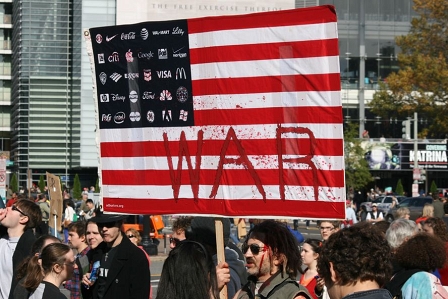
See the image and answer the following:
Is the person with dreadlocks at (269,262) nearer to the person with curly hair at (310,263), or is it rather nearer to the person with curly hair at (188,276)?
the person with curly hair at (188,276)

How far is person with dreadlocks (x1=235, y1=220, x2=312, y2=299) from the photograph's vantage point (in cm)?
542

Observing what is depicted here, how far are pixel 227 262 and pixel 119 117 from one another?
4.15 ft

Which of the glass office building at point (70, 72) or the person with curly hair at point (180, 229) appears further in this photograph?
the glass office building at point (70, 72)

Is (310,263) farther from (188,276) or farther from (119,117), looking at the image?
(188,276)

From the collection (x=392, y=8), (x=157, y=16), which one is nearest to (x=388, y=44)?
(x=392, y=8)

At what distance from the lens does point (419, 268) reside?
6719mm

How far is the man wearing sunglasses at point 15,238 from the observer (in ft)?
27.1

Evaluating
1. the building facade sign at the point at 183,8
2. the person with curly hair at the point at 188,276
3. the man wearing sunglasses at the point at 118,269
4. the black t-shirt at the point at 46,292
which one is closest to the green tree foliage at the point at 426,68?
the building facade sign at the point at 183,8

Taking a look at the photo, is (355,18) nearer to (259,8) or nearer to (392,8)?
(392,8)

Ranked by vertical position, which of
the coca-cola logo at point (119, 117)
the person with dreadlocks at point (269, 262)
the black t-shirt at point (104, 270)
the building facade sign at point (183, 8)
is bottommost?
the black t-shirt at point (104, 270)

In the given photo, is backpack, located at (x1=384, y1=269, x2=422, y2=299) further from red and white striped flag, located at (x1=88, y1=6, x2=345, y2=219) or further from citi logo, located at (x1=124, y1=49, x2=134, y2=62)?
citi logo, located at (x1=124, y1=49, x2=134, y2=62)

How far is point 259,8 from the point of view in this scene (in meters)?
70.1

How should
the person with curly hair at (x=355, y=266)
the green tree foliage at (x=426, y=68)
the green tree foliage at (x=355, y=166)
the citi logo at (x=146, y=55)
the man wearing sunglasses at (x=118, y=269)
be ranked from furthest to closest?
the green tree foliage at (x=355, y=166)
the green tree foliage at (x=426, y=68)
the man wearing sunglasses at (x=118, y=269)
the citi logo at (x=146, y=55)
the person with curly hair at (x=355, y=266)

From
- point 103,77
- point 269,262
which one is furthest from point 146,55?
point 269,262
